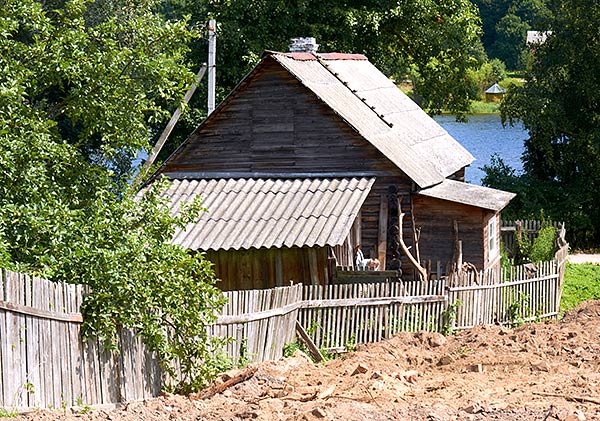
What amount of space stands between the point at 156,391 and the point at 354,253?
920 centimetres

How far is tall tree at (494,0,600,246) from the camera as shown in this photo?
33.0 metres

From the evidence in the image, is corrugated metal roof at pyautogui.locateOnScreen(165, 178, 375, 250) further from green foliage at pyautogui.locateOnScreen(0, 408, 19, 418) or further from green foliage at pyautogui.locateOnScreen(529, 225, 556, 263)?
green foliage at pyautogui.locateOnScreen(0, 408, 19, 418)

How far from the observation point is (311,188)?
847 inches

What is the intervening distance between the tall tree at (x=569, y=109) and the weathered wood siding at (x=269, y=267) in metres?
15.4

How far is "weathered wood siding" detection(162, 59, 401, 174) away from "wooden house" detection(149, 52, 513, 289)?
2cm

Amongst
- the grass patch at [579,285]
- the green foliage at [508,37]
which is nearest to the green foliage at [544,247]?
the grass patch at [579,285]

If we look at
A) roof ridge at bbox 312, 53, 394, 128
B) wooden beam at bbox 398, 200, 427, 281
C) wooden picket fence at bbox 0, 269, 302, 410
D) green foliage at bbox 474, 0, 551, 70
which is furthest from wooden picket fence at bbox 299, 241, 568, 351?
green foliage at bbox 474, 0, 551, 70

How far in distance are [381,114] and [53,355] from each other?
47.7 feet

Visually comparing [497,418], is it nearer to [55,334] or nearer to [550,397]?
[550,397]

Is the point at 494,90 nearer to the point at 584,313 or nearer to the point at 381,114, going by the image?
the point at 381,114

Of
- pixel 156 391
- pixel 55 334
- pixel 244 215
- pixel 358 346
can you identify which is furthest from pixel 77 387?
pixel 244 215

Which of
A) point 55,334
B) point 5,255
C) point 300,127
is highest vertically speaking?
point 300,127

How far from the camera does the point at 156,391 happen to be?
1314 centimetres

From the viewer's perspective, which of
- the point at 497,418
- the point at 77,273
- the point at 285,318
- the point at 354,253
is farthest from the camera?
the point at 354,253
